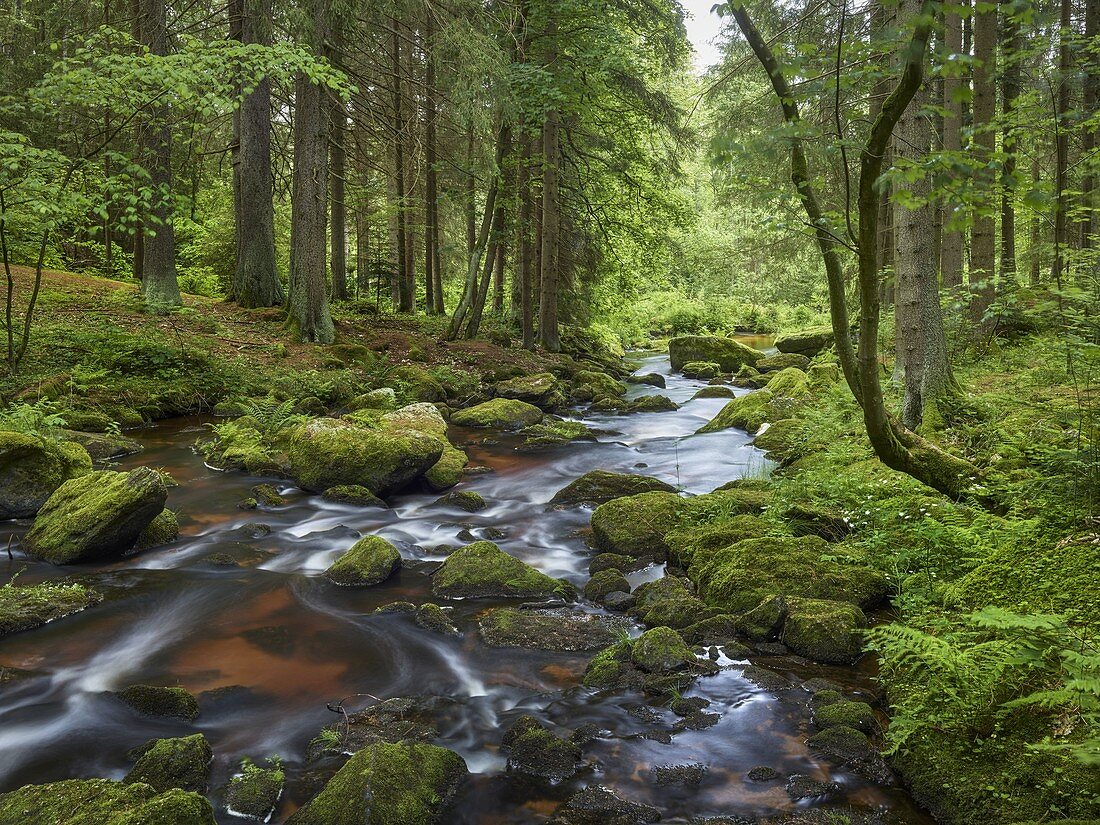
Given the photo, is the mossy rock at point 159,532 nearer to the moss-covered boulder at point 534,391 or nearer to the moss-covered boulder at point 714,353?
the moss-covered boulder at point 534,391

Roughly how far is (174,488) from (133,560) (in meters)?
2.16

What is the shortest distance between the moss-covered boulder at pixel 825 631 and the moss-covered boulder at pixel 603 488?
3.94m

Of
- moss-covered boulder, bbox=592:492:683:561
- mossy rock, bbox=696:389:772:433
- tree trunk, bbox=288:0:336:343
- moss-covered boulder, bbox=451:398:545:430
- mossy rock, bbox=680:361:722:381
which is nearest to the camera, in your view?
moss-covered boulder, bbox=592:492:683:561

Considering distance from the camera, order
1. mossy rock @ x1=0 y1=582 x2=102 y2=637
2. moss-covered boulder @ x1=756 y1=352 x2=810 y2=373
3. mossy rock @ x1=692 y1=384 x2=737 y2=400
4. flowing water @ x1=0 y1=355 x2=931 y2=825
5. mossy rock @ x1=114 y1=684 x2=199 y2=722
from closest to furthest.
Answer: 1. flowing water @ x1=0 y1=355 x2=931 y2=825
2. mossy rock @ x1=114 y1=684 x2=199 y2=722
3. mossy rock @ x1=0 y1=582 x2=102 y2=637
4. mossy rock @ x1=692 y1=384 x2=737 y2=400
5. moss-covered boulder @ x1=756 y1=352 x2=810 y2=373

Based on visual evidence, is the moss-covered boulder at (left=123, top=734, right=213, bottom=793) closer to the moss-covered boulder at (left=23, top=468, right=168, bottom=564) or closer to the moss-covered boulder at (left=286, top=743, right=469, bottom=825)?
the moss-covered boulder at (left=286, top=743, right=469, bottom=825)

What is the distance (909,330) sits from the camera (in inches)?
310

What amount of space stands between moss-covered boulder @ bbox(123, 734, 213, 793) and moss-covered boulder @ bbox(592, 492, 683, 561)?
4366mm

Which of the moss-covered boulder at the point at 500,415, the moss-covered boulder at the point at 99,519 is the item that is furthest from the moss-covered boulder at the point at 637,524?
the moss-covered boulder at the point at 500,415

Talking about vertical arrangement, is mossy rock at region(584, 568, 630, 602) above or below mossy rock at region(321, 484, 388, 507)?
below

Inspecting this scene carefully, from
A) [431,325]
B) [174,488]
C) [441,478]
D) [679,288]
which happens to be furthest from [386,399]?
[679,288]

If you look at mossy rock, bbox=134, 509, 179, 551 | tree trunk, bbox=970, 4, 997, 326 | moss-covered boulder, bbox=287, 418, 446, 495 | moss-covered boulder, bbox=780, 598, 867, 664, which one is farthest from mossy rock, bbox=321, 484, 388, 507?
tree trunk, bbox=970, 4, 997, 326

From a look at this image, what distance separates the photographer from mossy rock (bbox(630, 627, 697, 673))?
516 cm

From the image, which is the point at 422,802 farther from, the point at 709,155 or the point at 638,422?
the point at 638,422

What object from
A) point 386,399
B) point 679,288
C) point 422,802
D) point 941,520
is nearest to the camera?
point 422,802
